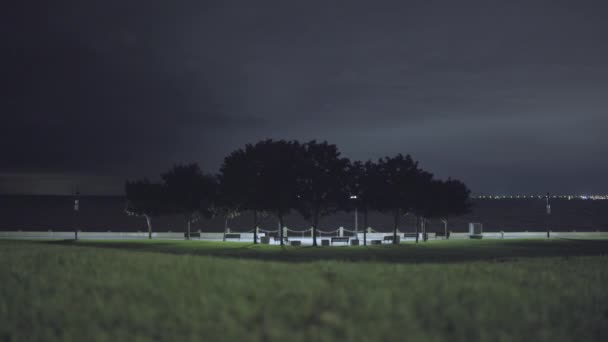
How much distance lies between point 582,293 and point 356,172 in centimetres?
5004

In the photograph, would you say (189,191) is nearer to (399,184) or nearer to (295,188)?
(295,188)

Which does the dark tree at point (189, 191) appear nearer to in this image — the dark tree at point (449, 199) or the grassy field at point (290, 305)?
the dark tree at point (449, 199)

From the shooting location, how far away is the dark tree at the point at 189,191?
6200 centimetres

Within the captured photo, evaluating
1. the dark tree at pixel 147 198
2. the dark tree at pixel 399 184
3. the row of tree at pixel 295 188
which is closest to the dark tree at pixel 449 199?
the row of tree at pixel 295 188

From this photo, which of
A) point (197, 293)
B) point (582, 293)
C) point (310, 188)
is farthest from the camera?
point (310, 188)

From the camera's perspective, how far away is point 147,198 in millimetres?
65312

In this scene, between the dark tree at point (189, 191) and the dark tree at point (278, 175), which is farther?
the dark tree at point (189, 191)

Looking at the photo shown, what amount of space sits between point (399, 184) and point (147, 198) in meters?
32.4

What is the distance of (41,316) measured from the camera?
253 inches

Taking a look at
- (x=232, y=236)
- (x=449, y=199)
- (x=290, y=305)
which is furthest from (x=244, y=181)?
(x=290, y=305)

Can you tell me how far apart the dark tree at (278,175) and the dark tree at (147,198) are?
57.0ft

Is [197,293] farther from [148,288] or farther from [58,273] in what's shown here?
[58,273]

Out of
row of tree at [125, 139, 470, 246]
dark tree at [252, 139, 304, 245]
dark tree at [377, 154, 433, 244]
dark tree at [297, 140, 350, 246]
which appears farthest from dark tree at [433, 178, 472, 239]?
dark tree at [252, 139, 304, 245]

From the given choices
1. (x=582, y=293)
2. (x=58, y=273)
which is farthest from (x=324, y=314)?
(x=58, y=273)
